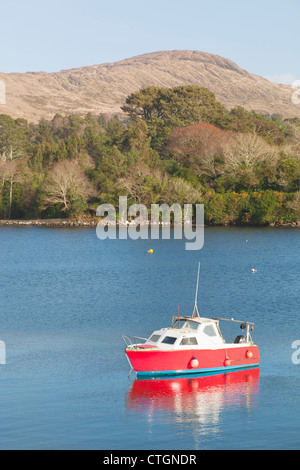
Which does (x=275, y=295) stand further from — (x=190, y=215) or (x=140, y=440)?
(x=190, y=215)

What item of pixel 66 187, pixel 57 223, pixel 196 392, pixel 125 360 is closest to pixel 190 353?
pixel 196 392

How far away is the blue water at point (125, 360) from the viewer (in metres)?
26.2

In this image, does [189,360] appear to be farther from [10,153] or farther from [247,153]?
[10,153]

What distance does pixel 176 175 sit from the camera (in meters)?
130

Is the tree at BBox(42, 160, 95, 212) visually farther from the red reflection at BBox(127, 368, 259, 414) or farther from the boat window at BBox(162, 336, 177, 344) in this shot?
the red reflection at BBox(127, 368, 259, 414)

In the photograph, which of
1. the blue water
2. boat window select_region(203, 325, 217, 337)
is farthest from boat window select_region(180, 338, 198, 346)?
the blue water

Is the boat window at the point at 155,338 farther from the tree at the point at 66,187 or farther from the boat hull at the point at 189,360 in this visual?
the tree at the point at 66,187

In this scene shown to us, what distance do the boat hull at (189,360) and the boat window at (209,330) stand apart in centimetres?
93

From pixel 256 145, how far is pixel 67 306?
8098cm

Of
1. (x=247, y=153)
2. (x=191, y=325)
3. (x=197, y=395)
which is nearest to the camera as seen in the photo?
(x=197, y=395)

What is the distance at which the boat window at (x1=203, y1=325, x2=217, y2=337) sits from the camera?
34.0m

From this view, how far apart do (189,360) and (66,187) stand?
9512cm

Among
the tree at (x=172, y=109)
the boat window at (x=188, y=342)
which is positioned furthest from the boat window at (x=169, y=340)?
the tree at (x=172, y=109)
